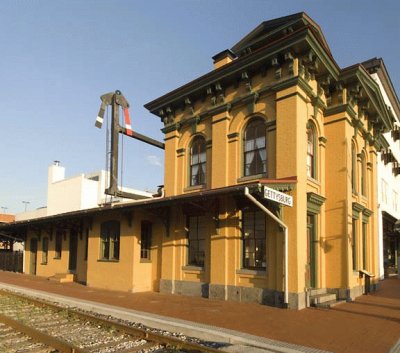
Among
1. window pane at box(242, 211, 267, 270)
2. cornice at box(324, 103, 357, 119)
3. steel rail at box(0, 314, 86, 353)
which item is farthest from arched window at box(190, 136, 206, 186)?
steel rail at box(0, 314, 86, 353)

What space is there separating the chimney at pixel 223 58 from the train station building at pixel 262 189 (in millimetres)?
40

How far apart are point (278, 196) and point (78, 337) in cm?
613

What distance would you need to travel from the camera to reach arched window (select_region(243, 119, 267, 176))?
43.5ft

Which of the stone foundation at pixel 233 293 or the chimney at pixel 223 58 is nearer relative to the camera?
the stone foundation at pixel 233 293

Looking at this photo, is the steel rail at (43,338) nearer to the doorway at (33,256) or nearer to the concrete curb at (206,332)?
the concrete curb at (206,332)

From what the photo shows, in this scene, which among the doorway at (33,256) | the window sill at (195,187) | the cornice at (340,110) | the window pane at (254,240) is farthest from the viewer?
the doorway at (33,256)

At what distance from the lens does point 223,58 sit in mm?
15664

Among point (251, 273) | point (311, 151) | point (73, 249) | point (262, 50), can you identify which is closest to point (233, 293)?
point (251, 273)

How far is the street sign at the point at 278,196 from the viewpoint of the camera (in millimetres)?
10476

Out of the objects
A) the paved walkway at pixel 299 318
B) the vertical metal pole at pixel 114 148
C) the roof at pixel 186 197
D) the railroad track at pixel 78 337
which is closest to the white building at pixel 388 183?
the paved walkway at pixel 299 318

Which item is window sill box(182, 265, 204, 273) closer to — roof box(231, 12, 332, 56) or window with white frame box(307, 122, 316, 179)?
window with white frame box(307, 122, 316, 179)

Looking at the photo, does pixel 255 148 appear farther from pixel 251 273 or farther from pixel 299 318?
pixel 299 318

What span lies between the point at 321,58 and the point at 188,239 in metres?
7.87

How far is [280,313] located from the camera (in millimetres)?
10500
